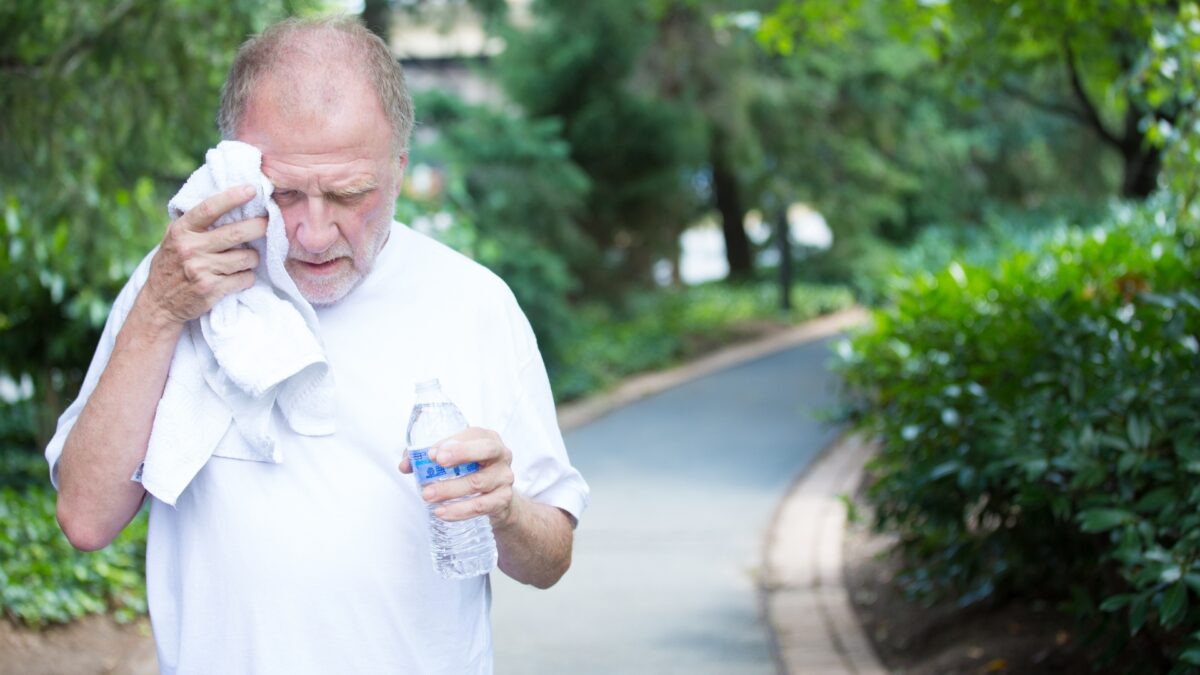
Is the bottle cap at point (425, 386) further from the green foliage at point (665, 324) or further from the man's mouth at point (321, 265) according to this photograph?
the green foliage at point (665, 324)

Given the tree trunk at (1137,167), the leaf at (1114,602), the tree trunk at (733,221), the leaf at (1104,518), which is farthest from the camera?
the tree trunk at (733,221)

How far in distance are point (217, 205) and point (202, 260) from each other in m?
0.09

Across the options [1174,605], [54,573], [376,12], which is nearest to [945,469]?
[1174,605]

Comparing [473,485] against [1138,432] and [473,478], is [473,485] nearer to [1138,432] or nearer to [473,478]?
[473,478]

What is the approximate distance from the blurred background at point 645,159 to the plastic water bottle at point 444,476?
7.09 feet

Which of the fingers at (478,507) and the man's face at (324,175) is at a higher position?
the man's face at (324,175)

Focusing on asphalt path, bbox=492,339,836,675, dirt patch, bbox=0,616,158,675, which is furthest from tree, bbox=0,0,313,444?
asphalt path, bbox=492,339,836,675

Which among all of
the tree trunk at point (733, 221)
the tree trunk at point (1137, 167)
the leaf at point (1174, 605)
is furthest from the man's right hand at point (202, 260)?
the tree trunk at point (733, 221)

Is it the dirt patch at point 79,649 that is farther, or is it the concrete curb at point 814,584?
the concrete curb at point 814,584

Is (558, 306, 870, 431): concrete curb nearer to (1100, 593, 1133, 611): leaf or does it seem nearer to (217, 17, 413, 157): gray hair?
(1100, 593, 1133, 611): leaf

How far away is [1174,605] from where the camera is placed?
11.6 feet

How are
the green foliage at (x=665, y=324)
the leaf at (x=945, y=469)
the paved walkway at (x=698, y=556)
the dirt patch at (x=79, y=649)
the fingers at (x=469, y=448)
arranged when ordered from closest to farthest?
the fingers at (x=469, y=448) → the leaf at (x=945, y=469) → the dirt patch at (x=79, y=649) → the paved walkway at (x=698, y=556) → the green foliage at (x=665, y=324)

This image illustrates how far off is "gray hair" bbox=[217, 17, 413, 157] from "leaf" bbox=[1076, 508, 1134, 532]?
2.45 meters

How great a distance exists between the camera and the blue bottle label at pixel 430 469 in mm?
2070
